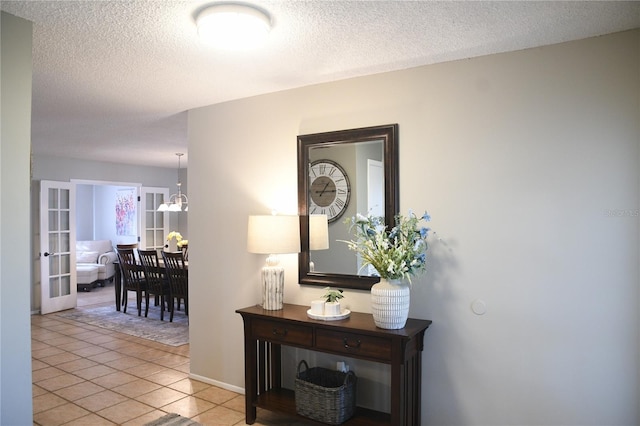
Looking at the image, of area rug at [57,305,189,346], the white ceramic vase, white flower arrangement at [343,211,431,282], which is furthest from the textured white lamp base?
area rug at [57,305,189,346]

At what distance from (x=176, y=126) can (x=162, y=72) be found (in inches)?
71.6

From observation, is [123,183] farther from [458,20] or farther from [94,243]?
[458,20]

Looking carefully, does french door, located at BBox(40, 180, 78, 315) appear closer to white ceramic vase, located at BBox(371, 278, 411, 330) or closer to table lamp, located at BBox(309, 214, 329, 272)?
table lamp, located at BBox(309, 214, 329, 272)

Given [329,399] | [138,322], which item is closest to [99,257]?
[138,322]

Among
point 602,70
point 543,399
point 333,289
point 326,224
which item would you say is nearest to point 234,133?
point 326,224

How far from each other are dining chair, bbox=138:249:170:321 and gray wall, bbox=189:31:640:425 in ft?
12.9

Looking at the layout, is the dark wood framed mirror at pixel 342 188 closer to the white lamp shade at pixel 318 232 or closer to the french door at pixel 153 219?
the white lamp shade at pixel 318 232

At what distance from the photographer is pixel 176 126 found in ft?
15.5

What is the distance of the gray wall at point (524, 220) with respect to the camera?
92.4 inches

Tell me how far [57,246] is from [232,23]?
607 centimetres

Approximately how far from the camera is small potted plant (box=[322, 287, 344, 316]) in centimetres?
285

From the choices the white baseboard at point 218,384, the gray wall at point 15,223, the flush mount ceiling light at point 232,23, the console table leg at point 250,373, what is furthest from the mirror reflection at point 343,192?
the gray wall at point 15,223

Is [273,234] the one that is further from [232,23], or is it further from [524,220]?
[524,220]

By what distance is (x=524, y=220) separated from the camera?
2.56 meters
